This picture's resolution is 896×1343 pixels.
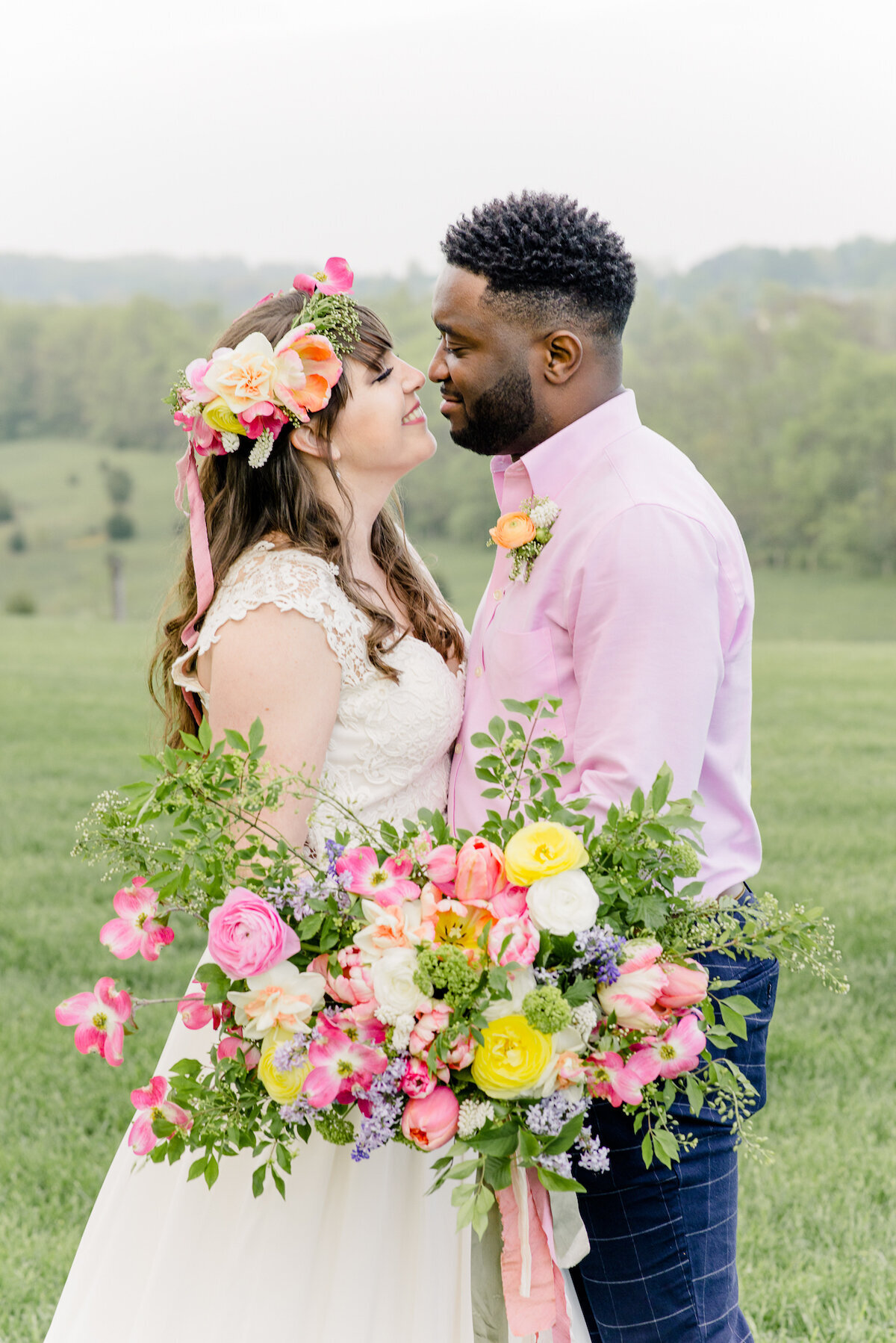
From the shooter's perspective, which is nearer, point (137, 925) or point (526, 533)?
point (137, 925)

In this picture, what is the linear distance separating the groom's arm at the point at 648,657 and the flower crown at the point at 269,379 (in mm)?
821

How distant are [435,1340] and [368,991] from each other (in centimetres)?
99

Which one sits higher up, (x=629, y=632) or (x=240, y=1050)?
(x=629, y=632)

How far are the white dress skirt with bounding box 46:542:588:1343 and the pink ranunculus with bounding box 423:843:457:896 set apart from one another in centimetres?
60

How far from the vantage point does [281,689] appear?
2.55 m

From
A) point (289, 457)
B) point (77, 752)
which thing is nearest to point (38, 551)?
point (77, 752)

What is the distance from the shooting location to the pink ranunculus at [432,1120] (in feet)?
5.95

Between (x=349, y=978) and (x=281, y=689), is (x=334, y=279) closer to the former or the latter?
(x=281, y=689)

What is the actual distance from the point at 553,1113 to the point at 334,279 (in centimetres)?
189

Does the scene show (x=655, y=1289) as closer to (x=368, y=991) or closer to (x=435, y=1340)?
(x=435, y=1340)

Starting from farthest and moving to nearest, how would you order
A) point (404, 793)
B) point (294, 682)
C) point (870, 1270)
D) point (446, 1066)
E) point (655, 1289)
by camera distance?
point (870, 1270) < point (404, 793) < point (294, 682) < point (655, 1289) < point (446, 1066)

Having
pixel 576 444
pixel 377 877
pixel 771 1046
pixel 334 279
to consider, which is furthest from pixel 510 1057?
pixel 771 1046

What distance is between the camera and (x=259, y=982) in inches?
74.9

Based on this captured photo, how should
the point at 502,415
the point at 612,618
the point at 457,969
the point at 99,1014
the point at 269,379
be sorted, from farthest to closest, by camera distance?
the point at 269,379
the point at 502,415
the point at 612,618
the point at 99,1014
the point at 457,969
